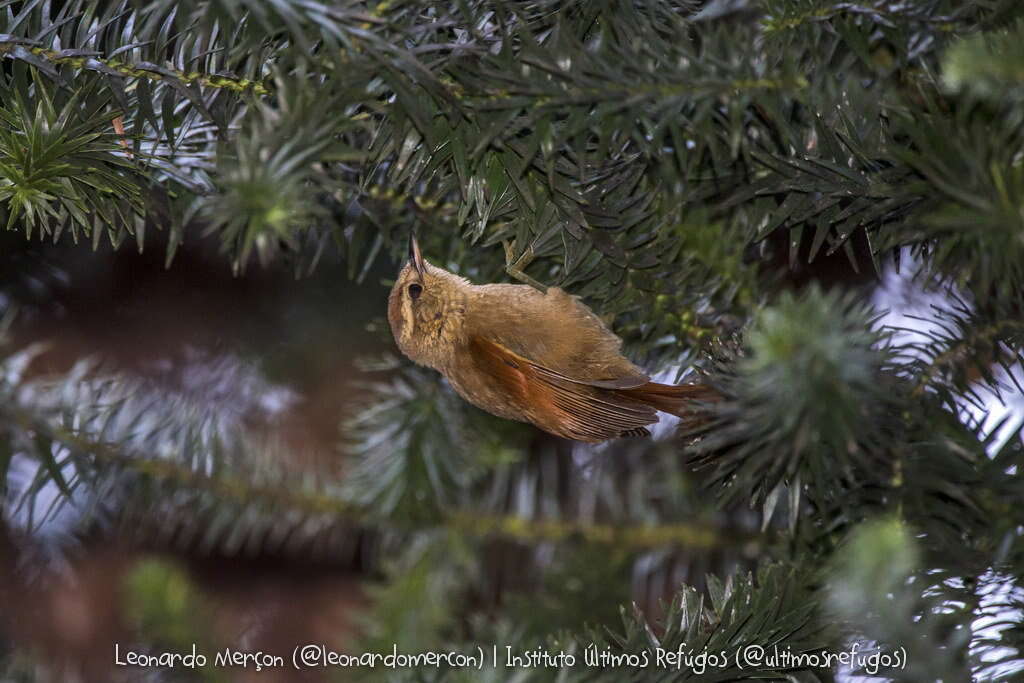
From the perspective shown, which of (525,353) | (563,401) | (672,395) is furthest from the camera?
(525,353)

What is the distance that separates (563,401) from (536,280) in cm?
18

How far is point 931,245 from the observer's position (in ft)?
2.96

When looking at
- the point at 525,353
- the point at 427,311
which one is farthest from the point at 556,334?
the point at 427,311

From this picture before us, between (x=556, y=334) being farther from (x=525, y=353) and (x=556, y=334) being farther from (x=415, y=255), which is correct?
(x=415, y=255)

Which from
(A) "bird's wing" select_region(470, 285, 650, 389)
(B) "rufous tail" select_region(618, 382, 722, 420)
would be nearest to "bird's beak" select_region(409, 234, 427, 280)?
(A) "bird's wing" select_region(470, 285, 650, 389)

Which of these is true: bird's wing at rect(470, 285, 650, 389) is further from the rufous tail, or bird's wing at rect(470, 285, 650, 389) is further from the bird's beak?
the bird's beak

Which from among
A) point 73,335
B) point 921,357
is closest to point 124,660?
point 73,335

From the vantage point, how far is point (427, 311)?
1.40 metres

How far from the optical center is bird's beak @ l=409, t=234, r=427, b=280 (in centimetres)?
119

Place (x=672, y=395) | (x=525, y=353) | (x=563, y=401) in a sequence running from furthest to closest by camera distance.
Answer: (x=525, y=353)
(x=563, y=401)
(x=672, y=395)

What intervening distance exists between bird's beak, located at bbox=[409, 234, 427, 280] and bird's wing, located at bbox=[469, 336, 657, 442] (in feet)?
0.64

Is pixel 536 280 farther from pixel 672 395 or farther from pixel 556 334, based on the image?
pixel 672 395

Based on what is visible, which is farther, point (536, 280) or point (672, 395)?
point (536, 280)

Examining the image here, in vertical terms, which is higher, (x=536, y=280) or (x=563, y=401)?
(x=536, y=280)
